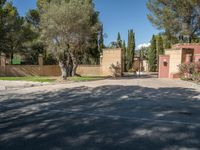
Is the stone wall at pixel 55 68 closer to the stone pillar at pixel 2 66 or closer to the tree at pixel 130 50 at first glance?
the stone pillar at pixel 2 66

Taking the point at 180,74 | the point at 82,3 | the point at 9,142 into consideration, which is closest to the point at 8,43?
the point at 82,3

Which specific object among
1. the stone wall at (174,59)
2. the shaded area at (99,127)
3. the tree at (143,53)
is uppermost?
the tree at (143,53)

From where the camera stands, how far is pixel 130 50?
5112 centimetres

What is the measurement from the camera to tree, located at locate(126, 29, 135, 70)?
50438mm

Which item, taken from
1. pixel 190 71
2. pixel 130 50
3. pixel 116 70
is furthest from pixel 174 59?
pixel 130 50

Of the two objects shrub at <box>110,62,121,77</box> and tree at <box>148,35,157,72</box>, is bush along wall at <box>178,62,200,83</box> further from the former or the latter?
tree at <box>148,35,157,72</box>

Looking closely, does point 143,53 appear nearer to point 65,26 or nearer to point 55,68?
point 55,68

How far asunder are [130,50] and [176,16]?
19.0 meters

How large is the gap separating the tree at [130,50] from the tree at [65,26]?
76.9ft

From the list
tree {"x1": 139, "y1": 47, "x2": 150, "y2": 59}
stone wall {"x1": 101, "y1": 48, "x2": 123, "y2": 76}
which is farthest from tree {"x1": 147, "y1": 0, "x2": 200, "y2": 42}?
tree {"x1": 139, "y1": 47, "x2": 150, "y2": 59}

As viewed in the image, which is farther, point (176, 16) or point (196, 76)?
point (176, 16)

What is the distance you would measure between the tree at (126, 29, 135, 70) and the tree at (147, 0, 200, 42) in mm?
15869

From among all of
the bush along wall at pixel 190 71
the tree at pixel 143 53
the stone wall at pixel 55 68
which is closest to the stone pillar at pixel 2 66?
the stone wall at pixel 55 68

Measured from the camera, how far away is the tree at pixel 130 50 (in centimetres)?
5044
